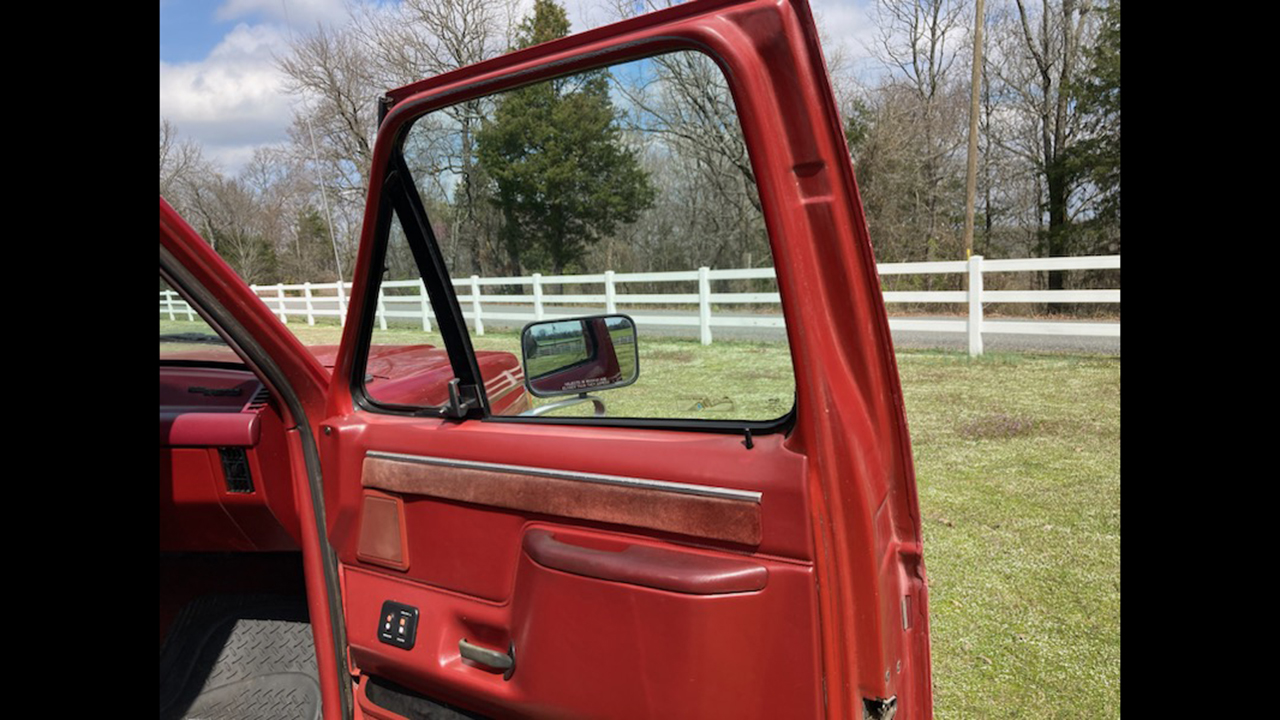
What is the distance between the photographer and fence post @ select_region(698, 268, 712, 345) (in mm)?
1504

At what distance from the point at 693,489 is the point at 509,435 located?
1.66 feet

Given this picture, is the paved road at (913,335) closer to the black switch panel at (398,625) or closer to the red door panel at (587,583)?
the red door panel at (587,583)

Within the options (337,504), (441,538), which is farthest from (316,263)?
(441,538)

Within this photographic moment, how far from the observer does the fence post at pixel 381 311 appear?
188 centimetres

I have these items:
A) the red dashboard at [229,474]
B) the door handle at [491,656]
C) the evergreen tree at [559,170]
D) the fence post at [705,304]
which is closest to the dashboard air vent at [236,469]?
the red dashboard at [229,474]

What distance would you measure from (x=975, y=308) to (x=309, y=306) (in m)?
8.80

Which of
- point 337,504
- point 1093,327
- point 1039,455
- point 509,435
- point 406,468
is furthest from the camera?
point 1093,327

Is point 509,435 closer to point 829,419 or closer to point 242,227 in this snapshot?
point 829,419

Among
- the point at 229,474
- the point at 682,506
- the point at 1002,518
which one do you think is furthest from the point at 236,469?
the point at 1002,518

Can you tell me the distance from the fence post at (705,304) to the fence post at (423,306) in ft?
2.25

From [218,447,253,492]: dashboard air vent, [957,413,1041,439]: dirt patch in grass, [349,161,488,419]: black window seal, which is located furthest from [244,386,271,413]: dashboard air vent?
[957,413,1041,439]: dirt patch in grass

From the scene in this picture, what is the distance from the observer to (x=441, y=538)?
5.80 ft

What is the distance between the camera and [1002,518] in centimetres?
460

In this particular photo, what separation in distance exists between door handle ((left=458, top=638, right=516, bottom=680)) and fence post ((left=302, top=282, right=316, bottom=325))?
1.51m
